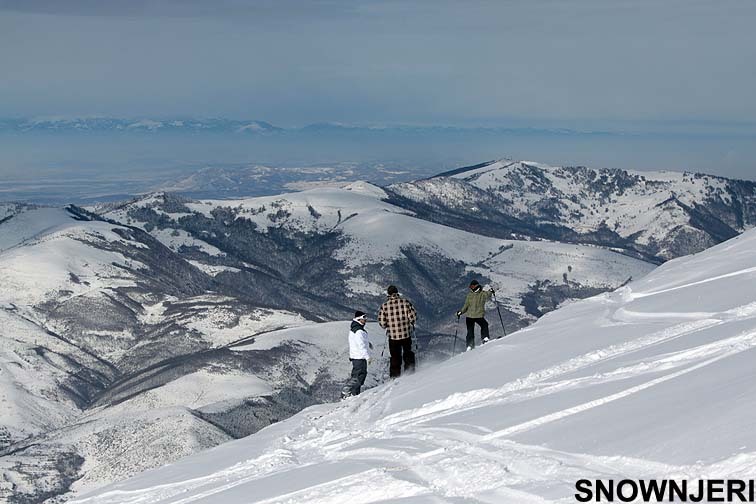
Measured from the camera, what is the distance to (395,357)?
3834 cm

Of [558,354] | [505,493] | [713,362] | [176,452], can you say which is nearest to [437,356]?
[558,354]

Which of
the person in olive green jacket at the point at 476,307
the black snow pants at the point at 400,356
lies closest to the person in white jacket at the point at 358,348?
the black snow pants at the point at 400,356

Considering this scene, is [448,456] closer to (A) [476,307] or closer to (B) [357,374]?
(B) [357,374]

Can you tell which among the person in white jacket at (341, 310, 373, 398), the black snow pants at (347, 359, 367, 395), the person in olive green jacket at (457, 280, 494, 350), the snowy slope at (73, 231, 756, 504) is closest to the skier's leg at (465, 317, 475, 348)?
the person in olive green jacket at (457, 280, 494, 350)

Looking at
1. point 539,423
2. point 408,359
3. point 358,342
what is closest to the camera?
point 539,423

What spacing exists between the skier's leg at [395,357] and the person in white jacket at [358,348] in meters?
→ 0.94

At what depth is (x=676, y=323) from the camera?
105ft

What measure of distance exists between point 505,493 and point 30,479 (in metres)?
149

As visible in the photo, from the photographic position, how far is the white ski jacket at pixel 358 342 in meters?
37.4

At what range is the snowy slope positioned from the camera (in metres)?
18.6

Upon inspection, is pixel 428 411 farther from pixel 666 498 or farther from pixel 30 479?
pixel 30 479

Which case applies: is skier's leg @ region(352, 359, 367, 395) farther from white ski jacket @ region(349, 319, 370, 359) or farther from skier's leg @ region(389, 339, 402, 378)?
skier's leg @ region(389, 339, 402, 378)

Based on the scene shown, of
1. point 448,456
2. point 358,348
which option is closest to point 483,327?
point 358,348

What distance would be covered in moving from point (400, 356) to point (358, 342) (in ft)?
6.79
